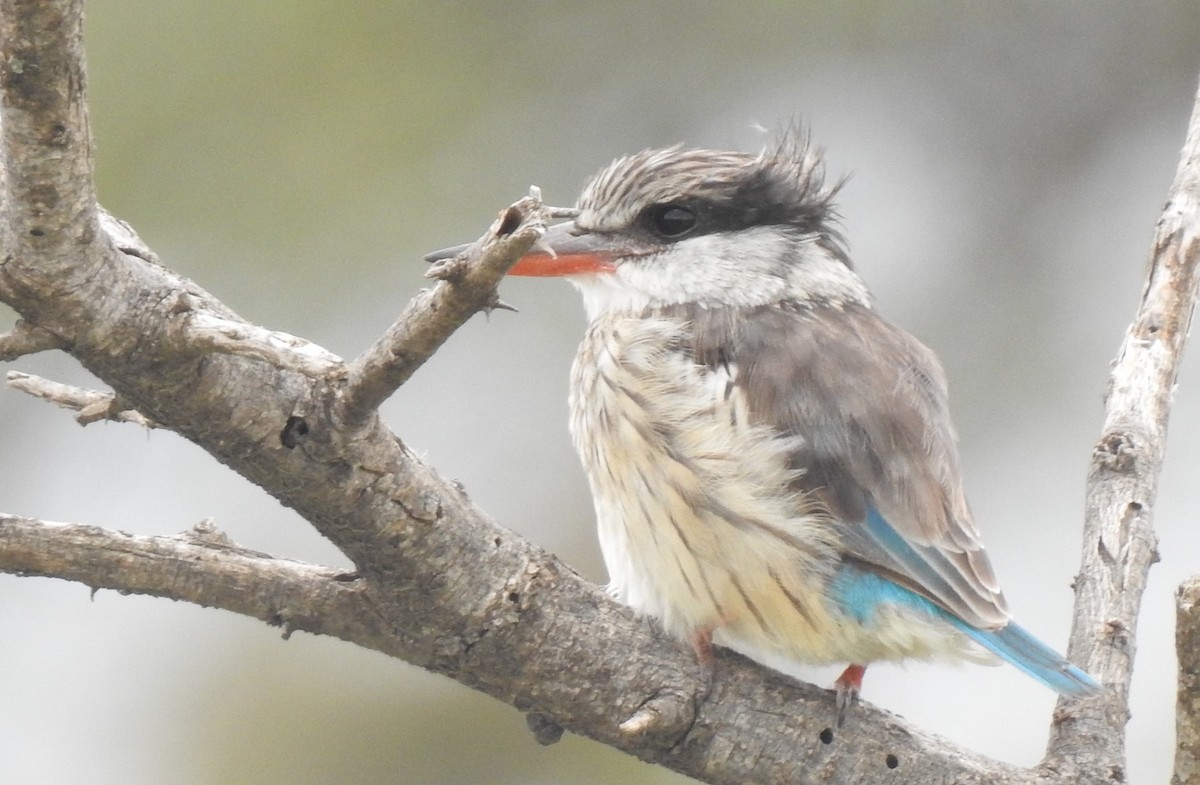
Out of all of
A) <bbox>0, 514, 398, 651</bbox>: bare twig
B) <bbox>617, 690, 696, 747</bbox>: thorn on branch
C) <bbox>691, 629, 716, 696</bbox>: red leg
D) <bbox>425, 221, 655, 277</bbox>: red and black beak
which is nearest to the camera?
<bbox>0, 514, 398, 651</bbox>: bare twig

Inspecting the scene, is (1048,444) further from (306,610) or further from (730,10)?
(306,610)

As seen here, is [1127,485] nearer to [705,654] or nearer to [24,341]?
[705,654]

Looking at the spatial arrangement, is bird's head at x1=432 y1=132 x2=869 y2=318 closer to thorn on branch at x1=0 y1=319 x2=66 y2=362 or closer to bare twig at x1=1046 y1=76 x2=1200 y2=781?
bare twig at x1=1046 y1=76 x2=1200 y2=781

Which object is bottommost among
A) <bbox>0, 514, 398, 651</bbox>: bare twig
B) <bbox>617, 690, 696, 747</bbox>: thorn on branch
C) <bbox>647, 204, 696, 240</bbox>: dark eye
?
<bbox>0, 514, 398, 651</bbox>: bare twig

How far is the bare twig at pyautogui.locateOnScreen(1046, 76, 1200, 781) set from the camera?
9.22 feet

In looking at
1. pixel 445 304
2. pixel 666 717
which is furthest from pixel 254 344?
pixel 666 717

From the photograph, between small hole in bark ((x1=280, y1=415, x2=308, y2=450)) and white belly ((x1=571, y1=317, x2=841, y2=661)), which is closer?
small hole in bark ((x1=280, y1=415, x2=308, y2=450))

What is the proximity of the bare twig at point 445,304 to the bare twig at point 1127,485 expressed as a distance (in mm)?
1482

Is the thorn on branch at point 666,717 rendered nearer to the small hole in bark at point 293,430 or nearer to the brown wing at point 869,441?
the brown wing at point 869,441

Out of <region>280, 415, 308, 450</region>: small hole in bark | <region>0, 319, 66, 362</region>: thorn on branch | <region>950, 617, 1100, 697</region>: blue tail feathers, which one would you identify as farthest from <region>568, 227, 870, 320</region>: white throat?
<region>0, 319, 66, 362</region>: thorn on branch

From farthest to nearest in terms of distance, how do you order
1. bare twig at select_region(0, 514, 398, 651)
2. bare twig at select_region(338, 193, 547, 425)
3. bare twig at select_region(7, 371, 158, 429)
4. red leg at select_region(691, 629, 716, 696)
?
1. red leg at select_region(691, 629, 716, 696)
2. bare twig at select_region(0, 514, 398, 651)
3. bare twig at select_region(7, 371, 158, 429)
4. bare twig at select_region(338, 193, 547, 425)

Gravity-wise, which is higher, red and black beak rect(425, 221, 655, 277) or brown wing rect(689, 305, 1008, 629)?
red and black beak rect(425, 221, 655, 277)

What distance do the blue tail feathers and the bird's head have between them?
3.19ft

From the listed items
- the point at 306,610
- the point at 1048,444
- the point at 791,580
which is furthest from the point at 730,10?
the point at 306,610
